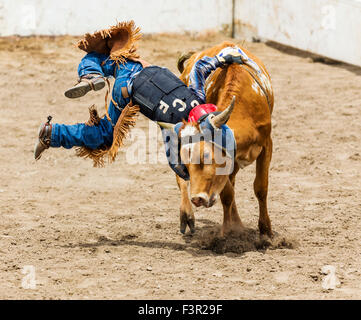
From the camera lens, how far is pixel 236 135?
546cm

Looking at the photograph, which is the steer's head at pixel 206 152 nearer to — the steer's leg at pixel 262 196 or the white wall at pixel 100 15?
the steer's leg at pixel 262 196

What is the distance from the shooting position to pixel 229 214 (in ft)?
20.6

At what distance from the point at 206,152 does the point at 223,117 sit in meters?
0.25

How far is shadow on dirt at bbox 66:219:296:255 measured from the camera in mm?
6031

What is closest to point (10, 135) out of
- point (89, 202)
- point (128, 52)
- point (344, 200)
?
point (89, 202)

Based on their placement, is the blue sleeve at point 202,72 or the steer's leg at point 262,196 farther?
the steer's leg at point 262,196

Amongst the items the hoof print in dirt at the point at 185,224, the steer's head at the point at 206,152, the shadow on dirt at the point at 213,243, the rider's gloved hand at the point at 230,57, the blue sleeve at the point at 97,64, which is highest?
the rider's gloved hand at the point at 230,57

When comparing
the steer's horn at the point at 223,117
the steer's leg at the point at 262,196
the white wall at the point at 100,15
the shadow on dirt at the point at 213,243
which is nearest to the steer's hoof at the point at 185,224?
the shadow on dirt at the point at 213,243

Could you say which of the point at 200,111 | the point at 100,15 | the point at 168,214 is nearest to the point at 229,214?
the point at 168,214

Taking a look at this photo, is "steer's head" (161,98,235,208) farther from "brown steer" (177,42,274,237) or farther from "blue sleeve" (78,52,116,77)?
"blue sleeve" (78,52,116,77)

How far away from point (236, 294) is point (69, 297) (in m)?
1.04

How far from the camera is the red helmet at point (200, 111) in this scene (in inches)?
215

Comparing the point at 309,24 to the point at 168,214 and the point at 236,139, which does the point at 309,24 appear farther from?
the point at 236,139

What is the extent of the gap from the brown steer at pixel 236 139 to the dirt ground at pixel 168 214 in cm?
32
